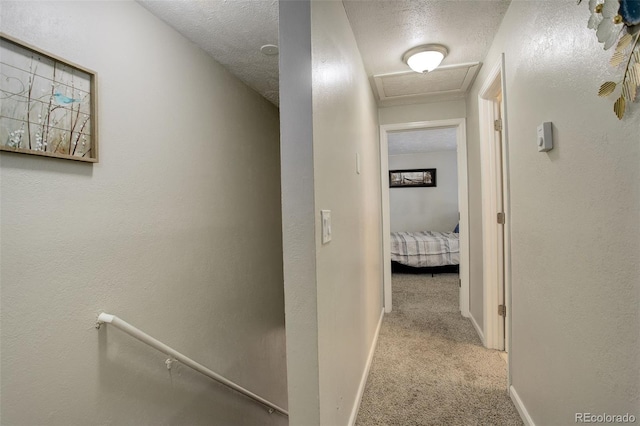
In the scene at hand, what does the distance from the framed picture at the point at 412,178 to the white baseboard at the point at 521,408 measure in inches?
215

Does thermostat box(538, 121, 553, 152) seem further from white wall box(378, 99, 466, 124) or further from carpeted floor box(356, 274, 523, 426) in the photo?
white wall box(378, 99, 466, 124)

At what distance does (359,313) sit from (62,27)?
6.75 ft

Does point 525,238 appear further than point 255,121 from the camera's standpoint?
No

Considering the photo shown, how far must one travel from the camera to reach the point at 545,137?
47.5 inches

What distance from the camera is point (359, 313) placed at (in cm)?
189

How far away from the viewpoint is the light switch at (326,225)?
115 cm

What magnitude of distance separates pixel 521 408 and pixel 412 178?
5.68 m

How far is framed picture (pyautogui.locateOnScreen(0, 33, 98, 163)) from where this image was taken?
44.4 inches

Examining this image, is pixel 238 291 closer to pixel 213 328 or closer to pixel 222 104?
pixel 213 328

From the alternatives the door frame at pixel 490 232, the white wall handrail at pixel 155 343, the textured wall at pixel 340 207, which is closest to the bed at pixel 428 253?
the door frame at pixel 490 232

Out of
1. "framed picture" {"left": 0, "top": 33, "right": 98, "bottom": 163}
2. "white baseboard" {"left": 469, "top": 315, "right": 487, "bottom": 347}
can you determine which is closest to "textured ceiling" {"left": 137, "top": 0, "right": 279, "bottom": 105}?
"framed picture" {"left": 0, "top": 33, "right": 98, "bottom": 163}

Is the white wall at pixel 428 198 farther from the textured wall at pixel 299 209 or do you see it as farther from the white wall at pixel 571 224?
the textured wall at pixel 299 209

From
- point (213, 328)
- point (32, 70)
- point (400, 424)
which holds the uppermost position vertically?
point (32, 70)

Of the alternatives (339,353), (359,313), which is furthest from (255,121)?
(339,353)
